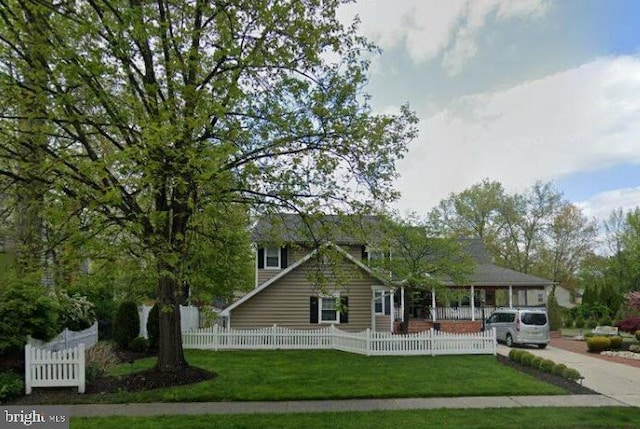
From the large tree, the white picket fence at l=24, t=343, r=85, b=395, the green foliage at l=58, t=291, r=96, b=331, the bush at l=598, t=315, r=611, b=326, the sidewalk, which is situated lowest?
the bush at l=598, t=315, r=611, b=326

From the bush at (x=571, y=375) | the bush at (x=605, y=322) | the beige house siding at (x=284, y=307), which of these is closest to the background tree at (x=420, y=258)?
the beige house siding at (x=284, y=307)

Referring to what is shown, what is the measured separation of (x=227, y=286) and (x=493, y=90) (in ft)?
50.6

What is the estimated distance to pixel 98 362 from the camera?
Answer: 13.0 metres

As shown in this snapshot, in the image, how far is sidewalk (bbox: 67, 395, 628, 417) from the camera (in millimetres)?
8938

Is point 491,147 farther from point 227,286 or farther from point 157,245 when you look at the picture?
point 157,245

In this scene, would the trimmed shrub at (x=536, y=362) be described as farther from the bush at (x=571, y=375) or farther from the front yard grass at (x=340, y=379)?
the bush at (x=571, y=375)

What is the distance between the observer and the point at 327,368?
45.8 ft

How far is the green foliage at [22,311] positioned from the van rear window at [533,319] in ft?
58.0

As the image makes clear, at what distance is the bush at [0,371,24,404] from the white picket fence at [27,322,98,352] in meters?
1.00

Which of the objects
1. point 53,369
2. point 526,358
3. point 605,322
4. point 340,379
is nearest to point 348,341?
point 526,358

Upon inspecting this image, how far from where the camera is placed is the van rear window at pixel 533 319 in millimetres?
20891

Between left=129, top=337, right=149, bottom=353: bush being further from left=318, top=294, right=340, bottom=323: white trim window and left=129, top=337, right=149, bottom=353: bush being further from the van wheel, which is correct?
the van wheel

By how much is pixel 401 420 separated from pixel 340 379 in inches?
153

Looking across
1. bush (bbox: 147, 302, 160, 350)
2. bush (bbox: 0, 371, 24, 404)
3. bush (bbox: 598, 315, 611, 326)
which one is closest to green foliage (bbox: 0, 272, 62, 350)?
bush (bbox: 0, 371, 24, 404)
